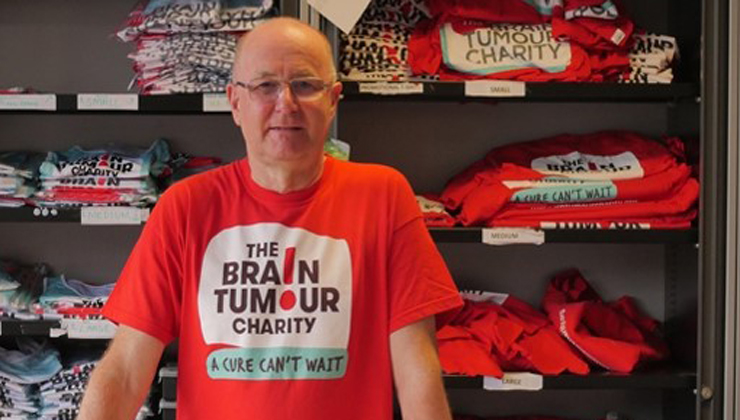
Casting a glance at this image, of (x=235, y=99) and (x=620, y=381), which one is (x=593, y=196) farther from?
(x=235, y=99)

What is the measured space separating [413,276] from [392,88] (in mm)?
929

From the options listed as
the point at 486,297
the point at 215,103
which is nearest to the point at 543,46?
the point at 486,297

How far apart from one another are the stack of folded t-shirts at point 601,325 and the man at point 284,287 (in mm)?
1066

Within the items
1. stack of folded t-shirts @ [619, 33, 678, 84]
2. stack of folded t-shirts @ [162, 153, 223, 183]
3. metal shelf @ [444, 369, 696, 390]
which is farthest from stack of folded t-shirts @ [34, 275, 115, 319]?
stack of folded t-shirts @ [619, 33, 678, 84]

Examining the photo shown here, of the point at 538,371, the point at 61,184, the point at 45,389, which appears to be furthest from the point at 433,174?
the point at 45,389

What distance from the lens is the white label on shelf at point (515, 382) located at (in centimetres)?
253

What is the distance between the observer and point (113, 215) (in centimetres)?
255

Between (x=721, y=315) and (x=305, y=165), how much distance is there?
1438 millimetres

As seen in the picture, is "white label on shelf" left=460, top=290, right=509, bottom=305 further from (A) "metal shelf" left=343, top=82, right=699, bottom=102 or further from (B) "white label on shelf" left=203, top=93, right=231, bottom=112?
(B) "white label on shelf" left=203, top=93, right=231, bottom=112

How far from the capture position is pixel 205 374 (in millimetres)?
1683

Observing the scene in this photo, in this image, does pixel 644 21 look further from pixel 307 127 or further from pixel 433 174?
pixel 307 127

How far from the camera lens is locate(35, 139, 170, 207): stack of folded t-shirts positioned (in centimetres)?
264

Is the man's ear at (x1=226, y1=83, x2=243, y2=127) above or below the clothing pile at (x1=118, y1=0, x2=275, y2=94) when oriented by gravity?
below

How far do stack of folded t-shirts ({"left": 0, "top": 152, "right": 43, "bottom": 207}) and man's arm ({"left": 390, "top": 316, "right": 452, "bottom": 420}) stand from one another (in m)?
1.47
